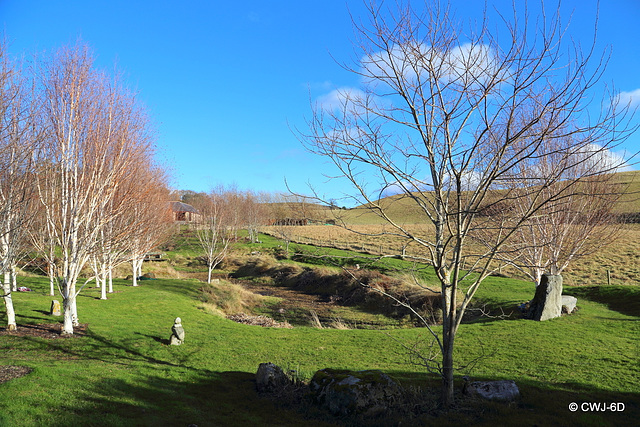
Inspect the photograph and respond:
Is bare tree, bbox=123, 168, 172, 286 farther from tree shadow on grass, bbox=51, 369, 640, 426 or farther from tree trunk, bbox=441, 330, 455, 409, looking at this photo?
tree trunk, bbox=441, 330, 455, 409

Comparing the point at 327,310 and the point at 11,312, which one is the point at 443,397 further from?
the point at 327,310

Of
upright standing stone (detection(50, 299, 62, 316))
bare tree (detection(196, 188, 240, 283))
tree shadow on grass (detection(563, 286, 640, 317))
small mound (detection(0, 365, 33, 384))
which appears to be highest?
bare tree (detection(196, 188, 240, 283))

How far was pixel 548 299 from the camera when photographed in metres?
14.0

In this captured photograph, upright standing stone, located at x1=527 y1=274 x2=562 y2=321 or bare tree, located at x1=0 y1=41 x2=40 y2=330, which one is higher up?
bare tree, located at x1=0 y1=41 x2=40 y2=330

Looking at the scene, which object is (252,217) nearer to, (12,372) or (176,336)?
(176,336)

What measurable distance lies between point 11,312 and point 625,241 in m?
43.3

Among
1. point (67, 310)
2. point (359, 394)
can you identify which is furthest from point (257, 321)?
point (359, 394)

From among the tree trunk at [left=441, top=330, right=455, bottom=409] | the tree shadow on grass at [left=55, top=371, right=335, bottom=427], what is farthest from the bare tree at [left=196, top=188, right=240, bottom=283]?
the tree trunk at [left=441, top=330, right=455, bottom=409]

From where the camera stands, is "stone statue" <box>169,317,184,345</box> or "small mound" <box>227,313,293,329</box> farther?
"small mound" <box>227,313,293,329</box>

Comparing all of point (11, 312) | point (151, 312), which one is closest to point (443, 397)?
point (11, 312)

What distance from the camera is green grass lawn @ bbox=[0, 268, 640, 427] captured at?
6234 mm

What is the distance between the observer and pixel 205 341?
12867 millimetres

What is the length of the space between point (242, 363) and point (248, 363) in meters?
0.17

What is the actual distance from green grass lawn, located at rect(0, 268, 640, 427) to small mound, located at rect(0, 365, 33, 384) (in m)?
0.26
